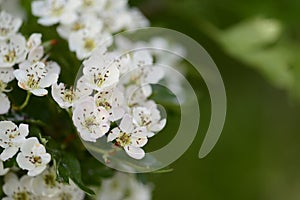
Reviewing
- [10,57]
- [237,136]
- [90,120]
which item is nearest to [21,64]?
[10,57]

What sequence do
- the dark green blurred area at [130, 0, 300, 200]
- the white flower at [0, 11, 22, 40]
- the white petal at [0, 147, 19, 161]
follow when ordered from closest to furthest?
the white petal at [0, 147, 19, 161], the white flower at [0, 11, 22, 40], the dark green blurred area at [130, 0, 300, 200]

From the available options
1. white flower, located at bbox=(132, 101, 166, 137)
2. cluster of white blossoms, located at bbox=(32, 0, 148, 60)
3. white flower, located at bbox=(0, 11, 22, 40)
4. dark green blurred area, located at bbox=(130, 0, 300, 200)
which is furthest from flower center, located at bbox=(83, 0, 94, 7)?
dark green blurred area, located at bbox=(130, 0, 300, 200)

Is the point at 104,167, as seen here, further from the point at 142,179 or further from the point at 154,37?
the point at 154,37

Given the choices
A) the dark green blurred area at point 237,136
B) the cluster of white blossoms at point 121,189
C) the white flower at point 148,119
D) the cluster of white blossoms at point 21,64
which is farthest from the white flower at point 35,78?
the dark green blurred area at point 237,136

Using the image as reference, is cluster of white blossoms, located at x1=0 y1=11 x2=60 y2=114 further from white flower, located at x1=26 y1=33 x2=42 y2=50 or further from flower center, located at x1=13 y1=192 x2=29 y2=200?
flower center, located at x1=13 y1=192 x2=29 y2=200

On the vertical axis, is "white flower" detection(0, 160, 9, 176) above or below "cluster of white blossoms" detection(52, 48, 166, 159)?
below

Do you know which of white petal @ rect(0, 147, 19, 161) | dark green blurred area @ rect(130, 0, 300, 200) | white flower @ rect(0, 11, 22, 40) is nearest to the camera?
white petal @ rect(0, 147, 19, 161)
